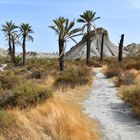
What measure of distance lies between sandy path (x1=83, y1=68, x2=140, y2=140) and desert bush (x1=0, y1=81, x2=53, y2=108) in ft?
6.01

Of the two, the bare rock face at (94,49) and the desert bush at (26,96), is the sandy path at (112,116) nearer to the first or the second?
the desert bush at (26,96)

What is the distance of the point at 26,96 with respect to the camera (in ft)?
48.3

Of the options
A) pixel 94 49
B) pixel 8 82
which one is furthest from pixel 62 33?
pixel 94 49

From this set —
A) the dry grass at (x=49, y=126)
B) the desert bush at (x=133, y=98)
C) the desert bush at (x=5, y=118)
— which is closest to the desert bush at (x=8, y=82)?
the desert bush at (x=133, y=98)

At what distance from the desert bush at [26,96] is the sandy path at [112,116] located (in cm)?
183

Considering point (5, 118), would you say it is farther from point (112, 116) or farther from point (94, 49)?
point (94, 49)

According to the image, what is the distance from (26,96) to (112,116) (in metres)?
2.98

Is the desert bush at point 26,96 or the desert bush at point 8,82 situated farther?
the desert bush at point 8,82

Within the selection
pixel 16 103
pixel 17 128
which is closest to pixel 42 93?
pixel 16 103

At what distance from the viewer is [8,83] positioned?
24297 mm

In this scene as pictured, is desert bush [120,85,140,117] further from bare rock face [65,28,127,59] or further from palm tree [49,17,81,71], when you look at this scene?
bare rock face [65,28,127,59]

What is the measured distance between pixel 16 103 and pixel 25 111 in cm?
142

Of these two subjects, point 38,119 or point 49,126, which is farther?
point 38,119

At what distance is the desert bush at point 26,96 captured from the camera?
14383 mm
